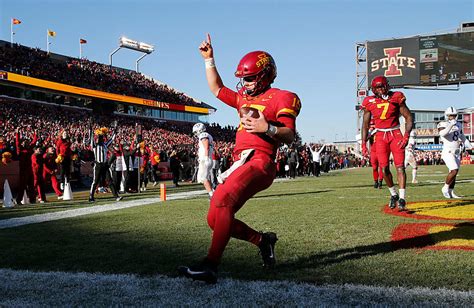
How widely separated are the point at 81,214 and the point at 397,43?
33.2m

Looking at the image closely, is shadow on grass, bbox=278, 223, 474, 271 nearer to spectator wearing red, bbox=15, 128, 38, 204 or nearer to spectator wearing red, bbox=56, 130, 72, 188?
Result: spectator wearing red, bbox=15, 128, 38, 204

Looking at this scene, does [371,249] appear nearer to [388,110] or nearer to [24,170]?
[388,110]

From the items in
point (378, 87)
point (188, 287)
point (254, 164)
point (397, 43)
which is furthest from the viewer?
point (397, 43)

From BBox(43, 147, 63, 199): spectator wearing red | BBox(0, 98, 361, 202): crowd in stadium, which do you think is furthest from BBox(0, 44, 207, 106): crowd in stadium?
BBox(43, 147, 63, 199): spectator wearing red

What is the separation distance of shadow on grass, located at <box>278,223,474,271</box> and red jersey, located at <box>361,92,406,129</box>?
9.65ft

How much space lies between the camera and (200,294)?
3.38 metres

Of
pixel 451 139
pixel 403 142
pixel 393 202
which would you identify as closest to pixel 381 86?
pixel 403 142

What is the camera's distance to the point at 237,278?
379 centimetres

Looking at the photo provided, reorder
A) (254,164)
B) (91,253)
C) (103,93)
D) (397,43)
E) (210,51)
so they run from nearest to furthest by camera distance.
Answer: (254,164), (210,51), (91,253), (397,43), (103,93)

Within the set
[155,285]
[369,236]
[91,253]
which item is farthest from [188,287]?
[369,236]

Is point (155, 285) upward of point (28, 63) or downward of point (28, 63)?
downward

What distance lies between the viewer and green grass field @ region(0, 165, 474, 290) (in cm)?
386

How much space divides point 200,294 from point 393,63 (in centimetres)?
3680

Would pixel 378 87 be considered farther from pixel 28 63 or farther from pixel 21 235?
pixel 28 63
